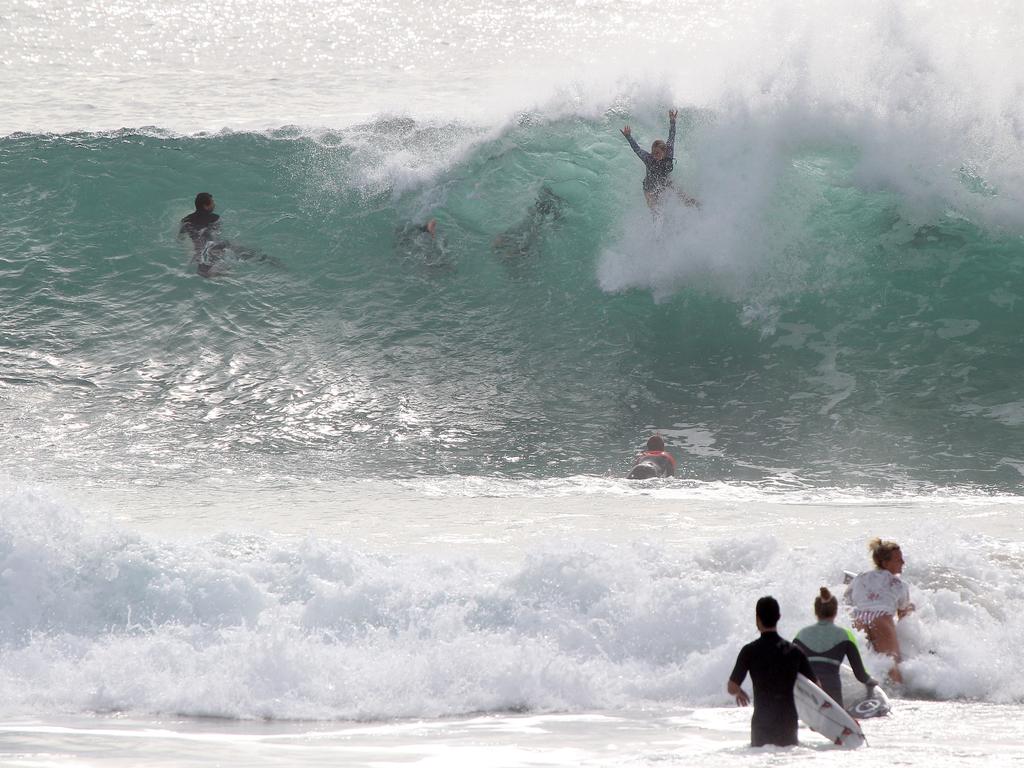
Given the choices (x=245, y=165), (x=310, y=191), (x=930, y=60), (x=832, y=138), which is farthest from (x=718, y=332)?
(x=245, y=165)

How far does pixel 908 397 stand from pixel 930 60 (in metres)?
5.41

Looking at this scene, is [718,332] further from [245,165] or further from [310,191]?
[245,165]

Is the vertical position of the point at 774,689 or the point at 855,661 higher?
the point at 855,661

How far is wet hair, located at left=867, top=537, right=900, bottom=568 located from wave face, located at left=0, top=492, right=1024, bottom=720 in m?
0.49

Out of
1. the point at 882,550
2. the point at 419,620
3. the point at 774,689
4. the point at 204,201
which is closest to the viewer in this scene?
the point at 774,689

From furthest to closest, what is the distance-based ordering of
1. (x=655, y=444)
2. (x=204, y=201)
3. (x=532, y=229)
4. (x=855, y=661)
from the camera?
(x=532, y=229)
(x=204, y=201)
(x=655, y=444)
(x=855, y=661)

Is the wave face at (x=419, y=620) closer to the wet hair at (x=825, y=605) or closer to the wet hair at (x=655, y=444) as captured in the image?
the wet hair at (x=825, y=605)

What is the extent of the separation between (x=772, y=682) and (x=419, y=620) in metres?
2.55

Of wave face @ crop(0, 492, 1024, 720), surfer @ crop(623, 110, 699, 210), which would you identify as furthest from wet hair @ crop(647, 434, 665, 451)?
surfer @ crop(623, 110, 699, 210)

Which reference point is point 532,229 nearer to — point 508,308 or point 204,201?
point 508,308

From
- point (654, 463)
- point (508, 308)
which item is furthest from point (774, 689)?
point (508, 308)

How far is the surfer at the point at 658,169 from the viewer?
14211 millimetres

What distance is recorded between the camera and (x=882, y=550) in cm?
659

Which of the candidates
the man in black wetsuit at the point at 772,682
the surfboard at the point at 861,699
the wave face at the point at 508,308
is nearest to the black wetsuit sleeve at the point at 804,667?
the man in black wetsuit at the point at 772,682
